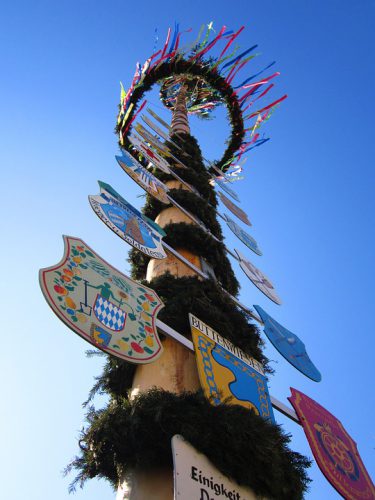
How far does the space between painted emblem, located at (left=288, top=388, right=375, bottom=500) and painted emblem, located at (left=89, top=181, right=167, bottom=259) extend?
2.31 m

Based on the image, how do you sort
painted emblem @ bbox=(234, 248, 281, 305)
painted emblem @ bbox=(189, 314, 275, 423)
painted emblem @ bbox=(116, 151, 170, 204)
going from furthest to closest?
painted emblem @ bbox=(234, 248, 281, 305)
painted emblem @ bbox=(116, 151, 170, 204)
painted emblem @ bbox=(189, 314, 275, 423)

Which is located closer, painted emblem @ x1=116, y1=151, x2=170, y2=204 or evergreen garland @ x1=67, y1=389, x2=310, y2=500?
evergreen garland @ x1=67, y1=389, x2=310, y2=500

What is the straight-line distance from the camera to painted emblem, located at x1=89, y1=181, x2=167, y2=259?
5324 mm

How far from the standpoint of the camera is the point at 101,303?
384 centimetres

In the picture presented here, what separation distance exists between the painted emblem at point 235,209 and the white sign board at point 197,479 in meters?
7.89

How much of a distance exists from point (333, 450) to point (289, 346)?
5.82 feet

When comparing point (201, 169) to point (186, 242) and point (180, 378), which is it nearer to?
point (186, 242)

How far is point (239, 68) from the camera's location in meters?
13.9

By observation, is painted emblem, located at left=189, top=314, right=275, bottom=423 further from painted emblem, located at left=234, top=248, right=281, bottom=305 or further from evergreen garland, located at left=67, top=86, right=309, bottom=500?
painted emblem, located at left=234, top=248, right=281, bottom=305

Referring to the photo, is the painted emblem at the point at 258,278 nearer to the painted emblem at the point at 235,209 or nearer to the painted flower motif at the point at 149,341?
the painted emblem at the point at 235,209

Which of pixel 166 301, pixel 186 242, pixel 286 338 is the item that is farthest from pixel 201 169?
pixel 166 301

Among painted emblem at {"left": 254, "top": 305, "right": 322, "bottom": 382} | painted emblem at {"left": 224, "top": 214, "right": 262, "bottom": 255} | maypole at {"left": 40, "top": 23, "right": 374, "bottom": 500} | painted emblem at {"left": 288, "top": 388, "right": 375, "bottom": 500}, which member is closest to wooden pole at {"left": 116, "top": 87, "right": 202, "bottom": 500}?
maypole at {"left": 40, "top": 23, "right": 374, "bottom": 500}

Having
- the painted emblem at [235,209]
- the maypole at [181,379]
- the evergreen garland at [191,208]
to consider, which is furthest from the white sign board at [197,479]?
the painted emblem at [235,209]

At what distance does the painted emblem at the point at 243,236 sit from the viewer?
9695mm
